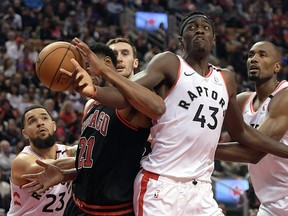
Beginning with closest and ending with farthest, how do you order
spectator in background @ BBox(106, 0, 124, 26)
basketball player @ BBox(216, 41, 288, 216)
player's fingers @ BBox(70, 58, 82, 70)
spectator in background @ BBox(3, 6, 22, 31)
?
1. player's fingers @ BBox(70, 58, 82, 70)
2. basketball player @ BBox(216, 41, 288, 216)
3. spectator in background @ BBox(3, 6, 22, 31)
4. spectator in background @ BBox(106, 0, 124, 26)

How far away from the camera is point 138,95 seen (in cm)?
Answer: 454

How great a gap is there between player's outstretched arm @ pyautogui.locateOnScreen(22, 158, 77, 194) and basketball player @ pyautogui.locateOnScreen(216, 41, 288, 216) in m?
1.67

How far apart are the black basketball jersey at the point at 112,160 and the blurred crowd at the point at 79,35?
5.82 metres

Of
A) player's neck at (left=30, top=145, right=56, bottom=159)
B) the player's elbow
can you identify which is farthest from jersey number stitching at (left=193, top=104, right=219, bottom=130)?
player's neck at (left=30, top=145, right=56, bottom=159)

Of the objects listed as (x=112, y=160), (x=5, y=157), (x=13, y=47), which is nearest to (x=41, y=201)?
(x=112, y=160)

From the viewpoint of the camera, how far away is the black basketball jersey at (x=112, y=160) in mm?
5004

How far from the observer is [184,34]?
511 cm

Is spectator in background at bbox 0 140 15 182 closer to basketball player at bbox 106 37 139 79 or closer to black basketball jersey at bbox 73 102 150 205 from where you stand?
basketball player at bbox 106 37 139 79

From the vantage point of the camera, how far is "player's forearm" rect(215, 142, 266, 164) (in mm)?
5590

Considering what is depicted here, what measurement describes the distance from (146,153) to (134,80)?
28.7 inches

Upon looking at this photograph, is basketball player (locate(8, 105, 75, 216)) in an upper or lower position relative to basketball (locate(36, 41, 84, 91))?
lower

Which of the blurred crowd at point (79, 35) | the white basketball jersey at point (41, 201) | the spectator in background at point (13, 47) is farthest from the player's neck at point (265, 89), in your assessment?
the spectator in background at point (13, 47)

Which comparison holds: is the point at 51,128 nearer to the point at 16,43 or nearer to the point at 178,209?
the point at 178,209

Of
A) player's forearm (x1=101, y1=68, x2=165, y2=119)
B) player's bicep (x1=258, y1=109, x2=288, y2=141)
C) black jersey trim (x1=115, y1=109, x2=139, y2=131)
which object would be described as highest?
player's forearm (x1=101, y1=68, x2=165, y2=119)
